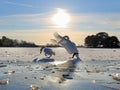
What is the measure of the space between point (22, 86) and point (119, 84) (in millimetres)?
4803

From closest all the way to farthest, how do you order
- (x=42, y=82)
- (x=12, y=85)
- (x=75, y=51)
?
(x=12, y=85)
(x=42, y=82)
(x=75, y=51)

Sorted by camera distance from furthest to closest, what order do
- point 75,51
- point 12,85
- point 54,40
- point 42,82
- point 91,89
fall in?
point 54,40, point 75,51, point 42,82, point 12,85, point 91,89

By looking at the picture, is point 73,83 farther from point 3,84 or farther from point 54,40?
point 54,40

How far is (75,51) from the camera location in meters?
39.2

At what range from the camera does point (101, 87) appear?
15.1m

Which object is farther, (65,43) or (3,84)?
(65,43)

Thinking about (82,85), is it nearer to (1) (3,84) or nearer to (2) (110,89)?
(2) (110,89)

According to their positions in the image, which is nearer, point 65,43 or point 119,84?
point 119,84

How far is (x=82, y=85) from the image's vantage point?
51.6 ft

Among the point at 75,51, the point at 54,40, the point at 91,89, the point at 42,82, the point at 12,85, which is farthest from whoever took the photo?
the point at 54,40

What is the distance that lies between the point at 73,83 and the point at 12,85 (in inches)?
120

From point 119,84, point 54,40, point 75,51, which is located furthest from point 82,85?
point 54,40

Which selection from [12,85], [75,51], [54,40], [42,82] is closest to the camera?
[12,85]

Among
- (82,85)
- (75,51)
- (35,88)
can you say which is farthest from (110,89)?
(75,51)
